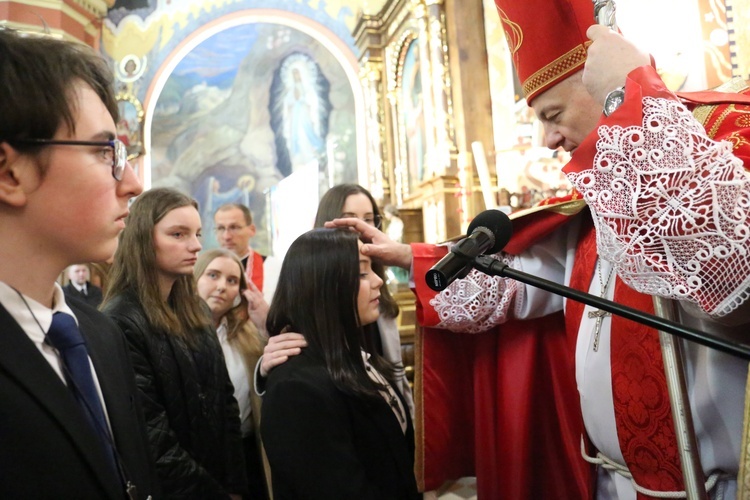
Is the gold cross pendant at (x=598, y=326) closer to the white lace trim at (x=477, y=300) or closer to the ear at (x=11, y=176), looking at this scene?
the white lace trim at (x=477, y=300)

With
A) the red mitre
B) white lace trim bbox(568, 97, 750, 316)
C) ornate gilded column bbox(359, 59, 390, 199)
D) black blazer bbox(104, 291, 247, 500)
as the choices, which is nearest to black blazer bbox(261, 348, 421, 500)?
black blazer bbox(104, 291, 247, 500)

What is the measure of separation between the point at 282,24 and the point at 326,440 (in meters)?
Result: 11.0

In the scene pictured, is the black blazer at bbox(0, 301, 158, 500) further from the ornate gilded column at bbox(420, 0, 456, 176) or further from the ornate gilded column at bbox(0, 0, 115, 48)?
the ornate gilded column at bbox(0, 0, 115, 48)

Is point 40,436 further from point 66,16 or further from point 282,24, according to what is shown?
point 282,24

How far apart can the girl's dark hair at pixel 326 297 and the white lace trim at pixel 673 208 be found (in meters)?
0.87

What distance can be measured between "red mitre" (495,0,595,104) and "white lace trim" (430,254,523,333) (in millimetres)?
539

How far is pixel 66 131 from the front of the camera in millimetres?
997

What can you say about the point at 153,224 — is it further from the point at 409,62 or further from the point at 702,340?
the point at 409,62

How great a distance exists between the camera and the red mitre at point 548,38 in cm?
167

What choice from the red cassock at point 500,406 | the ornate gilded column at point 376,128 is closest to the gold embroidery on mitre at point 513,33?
the red cassock at point 500,406

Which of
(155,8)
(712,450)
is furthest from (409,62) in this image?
(712,450)

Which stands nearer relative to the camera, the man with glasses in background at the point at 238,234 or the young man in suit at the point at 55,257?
the young man in suit at the point at 55,257

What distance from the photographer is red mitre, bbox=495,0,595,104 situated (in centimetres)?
167

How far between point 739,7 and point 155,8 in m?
10.2
